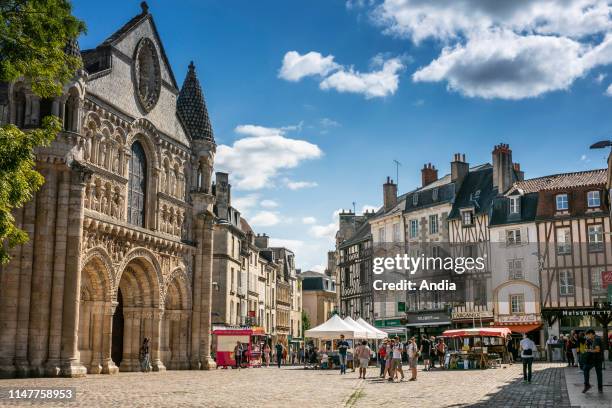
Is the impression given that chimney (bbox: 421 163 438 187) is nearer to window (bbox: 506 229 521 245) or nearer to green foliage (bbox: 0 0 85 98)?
window (bbox: 506 229 521 245)

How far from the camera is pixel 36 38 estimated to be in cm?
1316

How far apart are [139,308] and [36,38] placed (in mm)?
15539

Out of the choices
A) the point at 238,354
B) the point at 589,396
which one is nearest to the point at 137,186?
the point at 238,354

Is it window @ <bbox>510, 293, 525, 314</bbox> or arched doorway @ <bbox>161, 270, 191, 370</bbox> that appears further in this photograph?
window @ <bbox>510, 293, 525, 314</bbox>

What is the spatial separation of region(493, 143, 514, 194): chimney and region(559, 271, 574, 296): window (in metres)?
6.41

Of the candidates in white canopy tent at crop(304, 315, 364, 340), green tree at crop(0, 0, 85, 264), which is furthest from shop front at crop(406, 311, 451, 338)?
green tree at crop(0, 0, 85, 264)

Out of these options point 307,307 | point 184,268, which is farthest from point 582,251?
point 307,307

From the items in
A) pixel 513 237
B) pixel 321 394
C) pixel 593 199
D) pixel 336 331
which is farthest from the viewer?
pixel 513 237

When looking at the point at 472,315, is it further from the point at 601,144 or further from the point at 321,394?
the point at 321,394

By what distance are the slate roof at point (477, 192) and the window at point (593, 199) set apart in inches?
231

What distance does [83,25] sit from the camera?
14.0 metres

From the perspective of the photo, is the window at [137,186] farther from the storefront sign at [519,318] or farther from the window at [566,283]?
the window at [566,283]

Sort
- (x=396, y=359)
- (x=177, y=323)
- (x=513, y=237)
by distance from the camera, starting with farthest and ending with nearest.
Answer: (x=513, y=237) → (x=177, y=323) → (x=396, y=359)

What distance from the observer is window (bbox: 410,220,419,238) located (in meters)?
48.2
